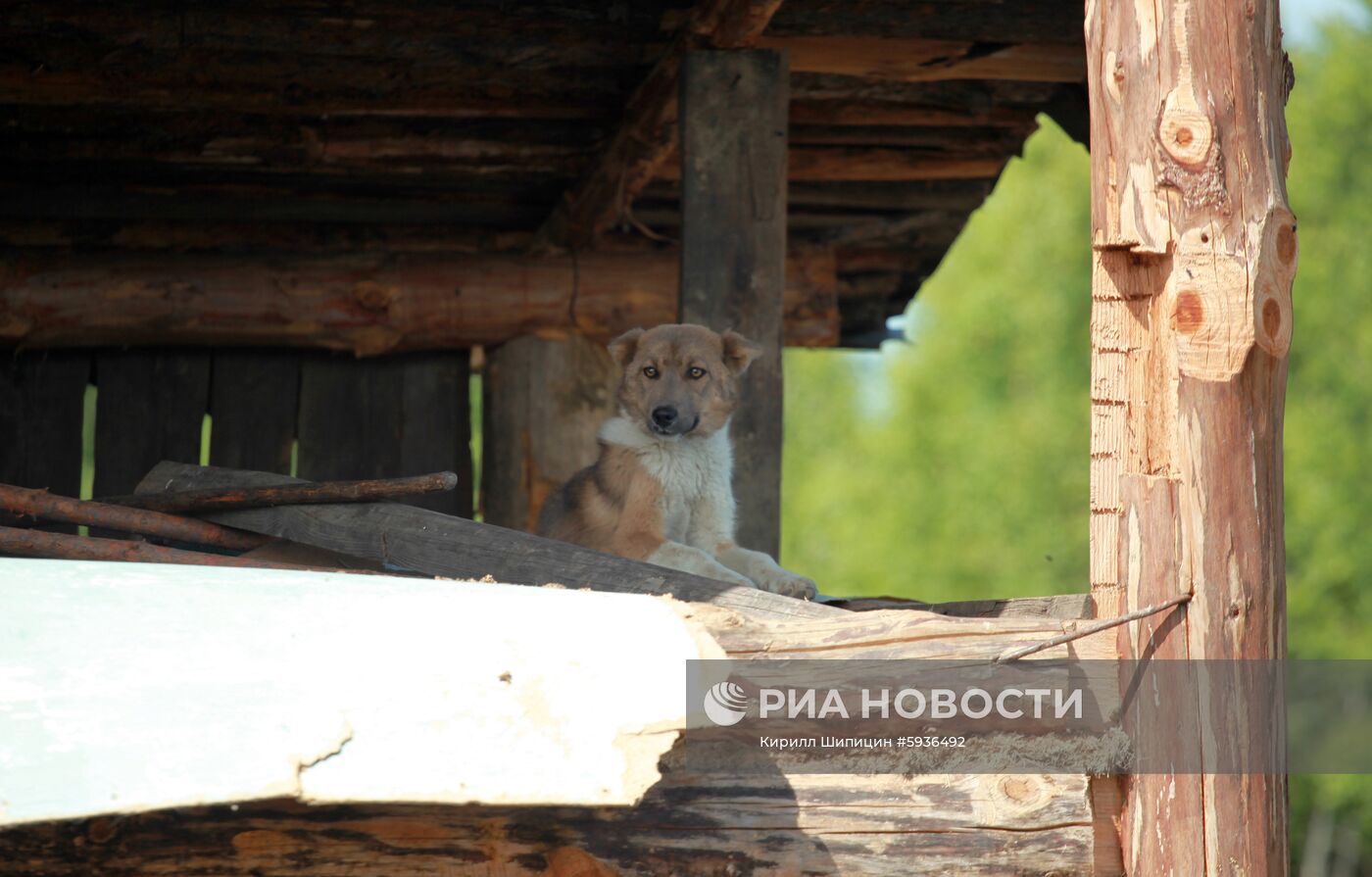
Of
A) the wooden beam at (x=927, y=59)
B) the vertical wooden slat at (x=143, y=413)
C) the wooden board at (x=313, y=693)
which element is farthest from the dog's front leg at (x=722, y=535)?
the vertical wooden slat at (x=143, y=413)

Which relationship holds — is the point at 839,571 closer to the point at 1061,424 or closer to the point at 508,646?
the point at 1061,424

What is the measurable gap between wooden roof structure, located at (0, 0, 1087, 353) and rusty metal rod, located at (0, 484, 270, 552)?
2.81 m

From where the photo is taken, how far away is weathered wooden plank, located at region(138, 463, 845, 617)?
4.56 meters

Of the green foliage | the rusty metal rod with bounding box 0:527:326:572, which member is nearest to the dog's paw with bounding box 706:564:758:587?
the rusty metal rod with bounding box 0:527:326:572

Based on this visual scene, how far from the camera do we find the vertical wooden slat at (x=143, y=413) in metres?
9.41

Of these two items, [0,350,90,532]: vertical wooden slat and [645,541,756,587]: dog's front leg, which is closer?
[645,541,756,587]: dog's front leg

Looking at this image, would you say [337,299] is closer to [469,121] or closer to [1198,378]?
[469,121]

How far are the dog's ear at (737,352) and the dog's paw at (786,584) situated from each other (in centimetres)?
107

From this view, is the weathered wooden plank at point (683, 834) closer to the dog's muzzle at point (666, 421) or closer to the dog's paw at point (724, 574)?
the dog's paw at point (724, 574)

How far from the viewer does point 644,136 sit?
7.69 m

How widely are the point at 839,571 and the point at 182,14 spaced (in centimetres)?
2670

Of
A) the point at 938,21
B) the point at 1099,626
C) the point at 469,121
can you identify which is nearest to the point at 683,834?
the point at 1099,626

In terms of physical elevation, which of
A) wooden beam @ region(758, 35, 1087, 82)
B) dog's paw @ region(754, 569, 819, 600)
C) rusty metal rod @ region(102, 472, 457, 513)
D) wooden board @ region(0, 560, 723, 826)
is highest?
wooden beam @ region(758, 35, 1087, 82)

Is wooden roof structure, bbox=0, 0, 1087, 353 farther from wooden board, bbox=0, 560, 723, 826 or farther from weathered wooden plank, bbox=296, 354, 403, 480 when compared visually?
wooden board, bbox=0, 560, 723, 826
